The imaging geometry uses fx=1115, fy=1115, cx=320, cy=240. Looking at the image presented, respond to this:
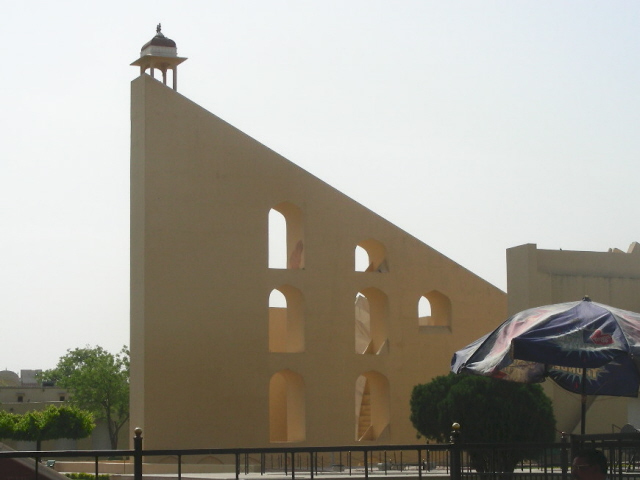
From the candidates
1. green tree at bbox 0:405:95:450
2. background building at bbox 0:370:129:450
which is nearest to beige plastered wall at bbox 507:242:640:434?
green tree at bbox 0:405:95:450

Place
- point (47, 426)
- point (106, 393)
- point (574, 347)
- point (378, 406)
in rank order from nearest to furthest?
point (574, 347), point (378, 406), point (47, 426), point (106, 393)

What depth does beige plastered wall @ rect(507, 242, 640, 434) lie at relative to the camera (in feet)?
72.5

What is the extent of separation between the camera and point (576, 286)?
22.8 meters

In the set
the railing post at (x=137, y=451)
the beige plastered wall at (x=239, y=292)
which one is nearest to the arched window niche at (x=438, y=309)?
the beige plastered wall at (x=239, y=292)

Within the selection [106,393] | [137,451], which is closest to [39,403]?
[106,393]

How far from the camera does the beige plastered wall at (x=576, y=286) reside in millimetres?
22094

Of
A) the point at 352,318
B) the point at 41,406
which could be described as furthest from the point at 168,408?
the point at 41,406

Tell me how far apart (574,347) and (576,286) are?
14049 mm

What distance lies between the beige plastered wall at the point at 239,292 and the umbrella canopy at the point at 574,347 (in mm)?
12655

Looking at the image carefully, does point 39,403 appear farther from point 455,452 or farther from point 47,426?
point 455,452

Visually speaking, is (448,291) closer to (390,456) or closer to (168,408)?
(390,456)

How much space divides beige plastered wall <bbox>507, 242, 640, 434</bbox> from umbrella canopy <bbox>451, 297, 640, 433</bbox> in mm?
12044

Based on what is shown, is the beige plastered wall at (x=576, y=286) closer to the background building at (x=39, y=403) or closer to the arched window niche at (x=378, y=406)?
the arched window niche at (x=378, y=406)

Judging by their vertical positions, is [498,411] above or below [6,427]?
above
